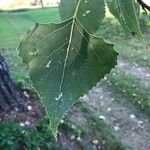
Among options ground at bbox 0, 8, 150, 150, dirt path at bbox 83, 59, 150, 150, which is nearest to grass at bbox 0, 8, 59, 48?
ground at bbox 0, 8, 150, 150

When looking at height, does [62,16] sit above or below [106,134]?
above

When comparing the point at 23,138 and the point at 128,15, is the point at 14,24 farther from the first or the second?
the point at 128,15

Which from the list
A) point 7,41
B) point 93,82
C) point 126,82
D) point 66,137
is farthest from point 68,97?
point 7,41

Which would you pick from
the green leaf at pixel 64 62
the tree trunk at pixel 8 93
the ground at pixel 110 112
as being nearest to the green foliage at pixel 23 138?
the ground at pixel 110 112

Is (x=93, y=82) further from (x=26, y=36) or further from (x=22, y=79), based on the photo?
(x=22, y=79)

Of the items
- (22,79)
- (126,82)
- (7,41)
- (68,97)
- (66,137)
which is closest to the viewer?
(68,97)

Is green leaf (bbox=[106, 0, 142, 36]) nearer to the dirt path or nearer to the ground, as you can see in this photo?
the ground

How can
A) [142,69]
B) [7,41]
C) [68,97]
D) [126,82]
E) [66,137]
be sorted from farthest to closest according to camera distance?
[7,41] → [142,69] → [126,82] → [66,137] → [68,97]
